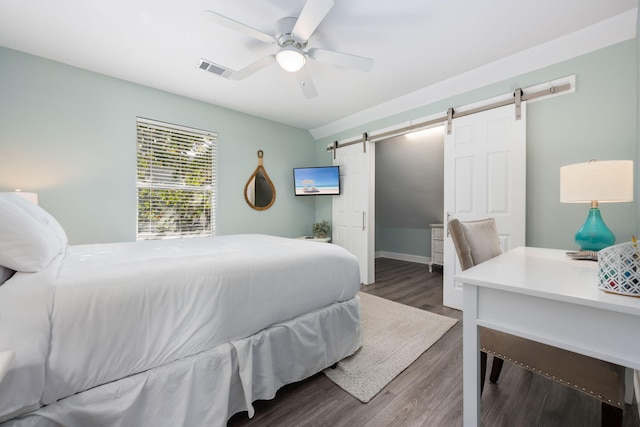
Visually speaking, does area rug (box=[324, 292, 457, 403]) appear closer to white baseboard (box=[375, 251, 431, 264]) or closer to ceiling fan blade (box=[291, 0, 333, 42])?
ceiling fan blade (box=[291, 0, 333, 42])

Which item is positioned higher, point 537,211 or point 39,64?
point 39,64

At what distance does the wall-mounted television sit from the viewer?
4.25 m

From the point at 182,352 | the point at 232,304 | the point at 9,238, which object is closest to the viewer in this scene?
the point at 9,238

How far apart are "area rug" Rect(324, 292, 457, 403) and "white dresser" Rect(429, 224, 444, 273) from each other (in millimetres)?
2060

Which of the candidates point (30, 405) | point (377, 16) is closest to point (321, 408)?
point (30, 405)

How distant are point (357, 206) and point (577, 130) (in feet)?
8.30

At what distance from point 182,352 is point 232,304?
29 centimetres

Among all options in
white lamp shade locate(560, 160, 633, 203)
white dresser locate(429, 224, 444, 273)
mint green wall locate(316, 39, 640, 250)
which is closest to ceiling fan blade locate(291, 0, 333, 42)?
white lamp shade locate(560, 160, 633, 203)

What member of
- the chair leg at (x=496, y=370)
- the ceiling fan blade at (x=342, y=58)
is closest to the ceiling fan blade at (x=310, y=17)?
the ceiling fan blade at (x=342, y=58)

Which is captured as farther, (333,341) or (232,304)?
(333,341)

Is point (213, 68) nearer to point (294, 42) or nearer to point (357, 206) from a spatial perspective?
point (294, 42)

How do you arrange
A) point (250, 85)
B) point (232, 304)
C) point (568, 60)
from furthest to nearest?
1. point (250, 85)
2. point (568, 60)
3. point (232, 304)

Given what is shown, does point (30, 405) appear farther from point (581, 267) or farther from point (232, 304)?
point (581, 267)

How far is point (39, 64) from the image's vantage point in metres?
2.44
